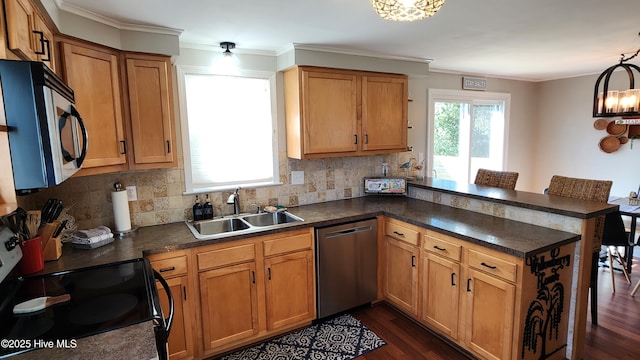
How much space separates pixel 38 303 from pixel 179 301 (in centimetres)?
96

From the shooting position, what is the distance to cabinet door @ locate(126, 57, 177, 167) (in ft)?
7.50

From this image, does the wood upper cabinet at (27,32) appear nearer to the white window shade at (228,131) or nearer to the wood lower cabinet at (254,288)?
the white window shade at (228,131)

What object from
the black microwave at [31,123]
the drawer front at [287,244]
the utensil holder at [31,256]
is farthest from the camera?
the drawer front at [287,244]

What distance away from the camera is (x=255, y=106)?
3.06 meters

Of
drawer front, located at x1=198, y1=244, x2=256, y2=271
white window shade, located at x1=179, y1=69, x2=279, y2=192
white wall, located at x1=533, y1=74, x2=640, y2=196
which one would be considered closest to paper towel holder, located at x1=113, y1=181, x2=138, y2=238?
white window shade, located at x1=179, y1=69, x2=279, y2=192

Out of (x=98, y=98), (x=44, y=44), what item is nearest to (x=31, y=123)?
(x=44, y=44)

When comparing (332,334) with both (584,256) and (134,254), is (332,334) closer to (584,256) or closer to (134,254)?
(134,254)

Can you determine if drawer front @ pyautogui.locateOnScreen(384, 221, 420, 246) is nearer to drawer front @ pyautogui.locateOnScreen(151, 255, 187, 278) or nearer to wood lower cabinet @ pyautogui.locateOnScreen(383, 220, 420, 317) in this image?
wood lower cabinet @ pyautogui.locateOnScreen(383, 220, 420, 317)

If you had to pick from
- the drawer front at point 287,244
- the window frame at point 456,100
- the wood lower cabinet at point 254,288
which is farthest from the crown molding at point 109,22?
the window frame at point 456,100

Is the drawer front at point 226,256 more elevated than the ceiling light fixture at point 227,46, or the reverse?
the ceiling light fixture at point 227,46

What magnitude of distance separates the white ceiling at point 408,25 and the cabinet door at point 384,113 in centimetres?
29

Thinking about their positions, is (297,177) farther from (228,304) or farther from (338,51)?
(228,304)

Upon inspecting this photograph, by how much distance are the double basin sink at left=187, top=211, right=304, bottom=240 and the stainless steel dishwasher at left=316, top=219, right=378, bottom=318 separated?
0.33 metres

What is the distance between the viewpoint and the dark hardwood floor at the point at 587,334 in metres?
2.43
